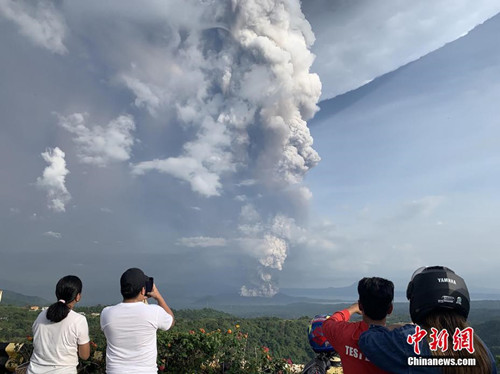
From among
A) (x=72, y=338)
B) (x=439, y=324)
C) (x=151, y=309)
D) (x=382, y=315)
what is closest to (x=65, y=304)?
(x=72, y=338)

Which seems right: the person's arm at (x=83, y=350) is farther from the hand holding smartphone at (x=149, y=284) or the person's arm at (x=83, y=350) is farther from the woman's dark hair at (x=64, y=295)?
the hand holding smartphone at (x=149, y=284)

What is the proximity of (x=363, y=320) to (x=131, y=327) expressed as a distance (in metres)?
1.94

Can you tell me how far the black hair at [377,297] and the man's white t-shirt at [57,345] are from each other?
8.62 ft

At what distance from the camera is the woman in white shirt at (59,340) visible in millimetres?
3156

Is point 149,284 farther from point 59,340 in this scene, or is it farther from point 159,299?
point 59,340

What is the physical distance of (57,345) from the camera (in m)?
3.16

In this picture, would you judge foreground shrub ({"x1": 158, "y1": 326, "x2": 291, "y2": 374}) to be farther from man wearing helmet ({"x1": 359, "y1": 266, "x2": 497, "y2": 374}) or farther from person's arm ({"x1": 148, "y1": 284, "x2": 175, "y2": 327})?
man wearing helmet ({"x1": 359, "y1": 266, "x2": 497, "y2": 374})

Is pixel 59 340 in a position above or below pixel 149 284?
below

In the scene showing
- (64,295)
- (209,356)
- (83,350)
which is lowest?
(209,356)

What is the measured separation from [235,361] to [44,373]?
9.71 feet

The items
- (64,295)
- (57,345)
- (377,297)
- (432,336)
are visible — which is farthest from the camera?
(64,295)

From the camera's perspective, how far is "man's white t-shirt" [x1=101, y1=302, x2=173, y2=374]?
2.96m

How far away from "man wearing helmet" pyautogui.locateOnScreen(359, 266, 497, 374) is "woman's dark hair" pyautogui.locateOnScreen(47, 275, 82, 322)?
2.70 meters

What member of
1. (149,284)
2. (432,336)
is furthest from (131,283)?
(432,336)
